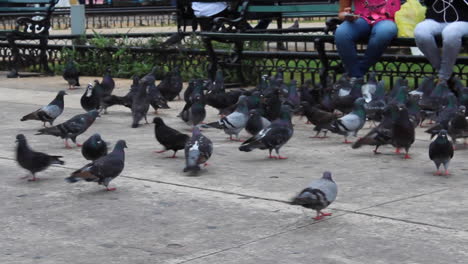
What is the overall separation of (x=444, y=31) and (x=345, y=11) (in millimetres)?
1312

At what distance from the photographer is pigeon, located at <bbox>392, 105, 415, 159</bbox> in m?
7.94

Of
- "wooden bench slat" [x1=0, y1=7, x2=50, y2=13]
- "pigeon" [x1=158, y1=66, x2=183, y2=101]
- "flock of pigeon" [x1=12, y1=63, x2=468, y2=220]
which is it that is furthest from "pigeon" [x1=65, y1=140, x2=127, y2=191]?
"wooden bench slat" [x1=0, y1=7, x2=50, y2=13]

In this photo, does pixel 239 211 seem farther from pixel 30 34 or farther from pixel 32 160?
pixel 30 34

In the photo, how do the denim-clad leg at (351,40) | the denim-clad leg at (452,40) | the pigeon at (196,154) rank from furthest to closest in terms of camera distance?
the denim-clad leg at (351,40) → the denim-clad leg at (452,40) → the pigeon at (196,154)

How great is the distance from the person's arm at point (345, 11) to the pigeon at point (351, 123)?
1925mm

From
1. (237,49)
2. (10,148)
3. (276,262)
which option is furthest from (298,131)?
(276,262)

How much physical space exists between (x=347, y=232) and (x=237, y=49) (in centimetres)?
788

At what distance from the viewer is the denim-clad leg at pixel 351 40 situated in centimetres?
1045

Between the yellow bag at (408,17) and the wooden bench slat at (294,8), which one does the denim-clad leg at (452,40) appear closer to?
the yellow bag at (408,17)

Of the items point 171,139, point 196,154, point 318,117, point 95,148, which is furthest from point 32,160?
point 318,117

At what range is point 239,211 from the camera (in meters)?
6.07

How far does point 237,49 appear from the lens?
1317 centimetres

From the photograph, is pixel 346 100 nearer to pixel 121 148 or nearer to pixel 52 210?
pixel 121 148

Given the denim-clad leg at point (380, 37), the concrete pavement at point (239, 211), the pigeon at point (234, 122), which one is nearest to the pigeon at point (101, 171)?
the concrete pavement at point (239, 211)
